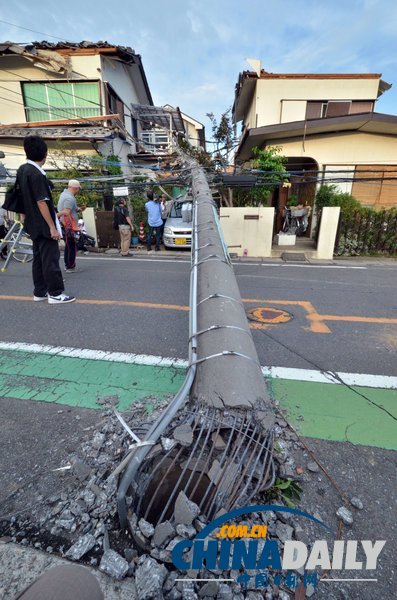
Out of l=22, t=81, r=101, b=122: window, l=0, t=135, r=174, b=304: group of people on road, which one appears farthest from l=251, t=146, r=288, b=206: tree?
l=22, t=81, r=101, b=122: window

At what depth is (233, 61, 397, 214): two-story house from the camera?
1152cm

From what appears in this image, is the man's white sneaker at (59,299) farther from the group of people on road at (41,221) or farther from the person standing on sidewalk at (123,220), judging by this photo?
the person standing on sidewalk at (123,220)

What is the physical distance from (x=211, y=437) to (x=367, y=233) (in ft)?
35.1

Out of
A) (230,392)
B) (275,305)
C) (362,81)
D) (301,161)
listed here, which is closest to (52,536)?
(230,392)

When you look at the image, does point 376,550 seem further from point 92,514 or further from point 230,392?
point 92,514

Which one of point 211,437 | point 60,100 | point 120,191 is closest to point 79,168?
point 120,191

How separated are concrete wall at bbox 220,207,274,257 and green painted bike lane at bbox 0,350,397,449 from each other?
7.67 m

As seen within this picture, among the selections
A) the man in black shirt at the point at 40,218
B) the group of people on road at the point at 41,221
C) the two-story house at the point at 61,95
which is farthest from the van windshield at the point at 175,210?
the man in black shirt at the point at 40,218

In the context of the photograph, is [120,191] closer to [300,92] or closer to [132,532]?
[300,92]

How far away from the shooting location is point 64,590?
3.17ft

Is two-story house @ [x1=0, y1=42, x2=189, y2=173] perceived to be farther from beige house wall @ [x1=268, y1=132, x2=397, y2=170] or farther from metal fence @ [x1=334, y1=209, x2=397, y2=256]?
metal fence @ [x1=334, y1=209, x2=397, y2=256]

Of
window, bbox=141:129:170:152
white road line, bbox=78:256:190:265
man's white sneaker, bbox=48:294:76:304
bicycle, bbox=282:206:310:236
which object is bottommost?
white road line, bbox=78:256:190:265

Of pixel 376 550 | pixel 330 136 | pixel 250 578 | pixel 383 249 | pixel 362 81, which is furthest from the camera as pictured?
pixel 362 81

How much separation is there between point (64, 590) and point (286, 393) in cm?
225
